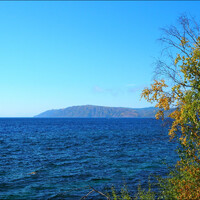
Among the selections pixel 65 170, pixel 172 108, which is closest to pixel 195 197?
pixel 172 108

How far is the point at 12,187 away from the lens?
73.3 feet

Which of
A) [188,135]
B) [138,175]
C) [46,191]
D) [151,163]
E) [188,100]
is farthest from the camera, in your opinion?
[151,163]

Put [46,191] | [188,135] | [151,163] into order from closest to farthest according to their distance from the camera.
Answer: [188,135] → [46,191] → [151,163]

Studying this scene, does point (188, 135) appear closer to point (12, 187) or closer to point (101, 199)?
point (101, 199)

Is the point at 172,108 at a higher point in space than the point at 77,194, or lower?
higher

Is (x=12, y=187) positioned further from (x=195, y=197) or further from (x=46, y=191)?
→ (x=195, y=197)

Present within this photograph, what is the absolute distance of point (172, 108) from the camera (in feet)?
42.4

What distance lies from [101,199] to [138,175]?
25.7 ft

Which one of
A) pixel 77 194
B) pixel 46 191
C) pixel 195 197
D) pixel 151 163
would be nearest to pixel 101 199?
pixel 77 194

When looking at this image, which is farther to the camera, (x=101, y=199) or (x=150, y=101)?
(x=101, y=199)

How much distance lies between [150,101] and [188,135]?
2607mm

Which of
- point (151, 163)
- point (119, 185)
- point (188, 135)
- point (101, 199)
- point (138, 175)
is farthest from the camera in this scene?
point (151, 163)

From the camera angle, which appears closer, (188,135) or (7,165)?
(188,135)

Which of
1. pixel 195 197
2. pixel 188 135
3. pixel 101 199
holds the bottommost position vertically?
pixel 101 199
